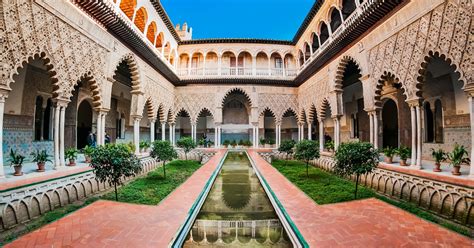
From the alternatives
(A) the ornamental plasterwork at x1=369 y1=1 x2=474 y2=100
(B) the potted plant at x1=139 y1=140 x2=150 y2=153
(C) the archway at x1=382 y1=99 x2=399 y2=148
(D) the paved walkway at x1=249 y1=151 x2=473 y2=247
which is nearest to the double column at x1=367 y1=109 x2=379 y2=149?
(A) the ornamental plasterwork at x1=369 y1=1 x2=474 y2=100

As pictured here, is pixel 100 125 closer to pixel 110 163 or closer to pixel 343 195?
pixel 110 163

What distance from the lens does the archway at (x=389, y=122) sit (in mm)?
12734

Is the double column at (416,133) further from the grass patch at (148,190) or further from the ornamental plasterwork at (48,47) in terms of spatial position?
the ornamental plasterwork at (48,47)

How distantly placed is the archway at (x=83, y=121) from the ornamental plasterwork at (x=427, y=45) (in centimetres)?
1411

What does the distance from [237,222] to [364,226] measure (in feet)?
6.75

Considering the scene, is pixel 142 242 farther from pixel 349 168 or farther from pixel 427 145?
pixel 427 145

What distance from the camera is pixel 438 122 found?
29.0 feet

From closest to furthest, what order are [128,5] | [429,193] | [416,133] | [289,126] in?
[429,193] < [416,133] < [128,5] < [289,126]

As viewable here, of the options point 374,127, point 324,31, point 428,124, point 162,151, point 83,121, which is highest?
point 324,31

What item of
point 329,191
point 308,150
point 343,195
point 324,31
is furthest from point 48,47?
point 324,31

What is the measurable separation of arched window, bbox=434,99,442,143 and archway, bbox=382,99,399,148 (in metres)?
3.82

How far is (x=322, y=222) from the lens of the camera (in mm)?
3764

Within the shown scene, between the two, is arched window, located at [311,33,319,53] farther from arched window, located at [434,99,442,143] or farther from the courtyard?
arched window, located at [434,99,442,143]

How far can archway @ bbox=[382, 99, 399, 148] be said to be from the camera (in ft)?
41.8
